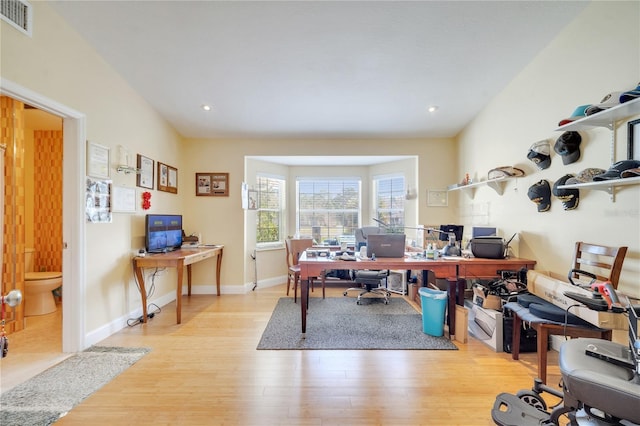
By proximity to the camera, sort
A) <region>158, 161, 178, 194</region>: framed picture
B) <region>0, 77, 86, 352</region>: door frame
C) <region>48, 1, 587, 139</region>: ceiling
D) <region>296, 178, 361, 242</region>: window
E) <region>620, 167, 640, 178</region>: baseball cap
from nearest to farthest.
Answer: <region>620, 167, 640, 178</region>: baseball cap, <region>48, 1, 587, 139</region>: ceiling, <region>0, 77, 86, 352</region>: door frame, <region>158, 161, 178, 194</region>: framed picture, <region>296, 178, 361, 242</region>: window

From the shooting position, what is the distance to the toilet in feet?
9.77

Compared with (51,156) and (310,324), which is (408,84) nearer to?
(310,324)

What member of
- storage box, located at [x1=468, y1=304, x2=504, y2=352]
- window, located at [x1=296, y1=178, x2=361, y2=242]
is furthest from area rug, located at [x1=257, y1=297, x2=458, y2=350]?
window, located at [x1=296, y1=178, x2=361, y2=242]

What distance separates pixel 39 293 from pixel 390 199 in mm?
5156

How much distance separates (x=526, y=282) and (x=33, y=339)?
194 inches

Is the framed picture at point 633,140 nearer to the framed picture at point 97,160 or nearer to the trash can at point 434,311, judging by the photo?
the trash can at point 434,311

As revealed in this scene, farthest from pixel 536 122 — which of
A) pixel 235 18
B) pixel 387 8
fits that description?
pixel 235 18

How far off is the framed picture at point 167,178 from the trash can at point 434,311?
11.9 ft

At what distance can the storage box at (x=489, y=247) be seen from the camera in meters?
2.77

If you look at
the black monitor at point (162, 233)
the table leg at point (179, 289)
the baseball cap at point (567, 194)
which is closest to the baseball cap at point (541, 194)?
the baseball cap at point (567, 194)

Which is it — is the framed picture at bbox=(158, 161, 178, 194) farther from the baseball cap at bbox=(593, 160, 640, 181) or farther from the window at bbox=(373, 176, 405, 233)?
the baseball cap at bbox=(593, 160, 640, 181)

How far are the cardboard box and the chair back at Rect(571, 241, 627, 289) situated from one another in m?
0.14

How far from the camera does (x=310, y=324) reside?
116 inches

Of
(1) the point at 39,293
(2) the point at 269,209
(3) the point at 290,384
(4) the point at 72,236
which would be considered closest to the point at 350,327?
(3) the point at 290,384
